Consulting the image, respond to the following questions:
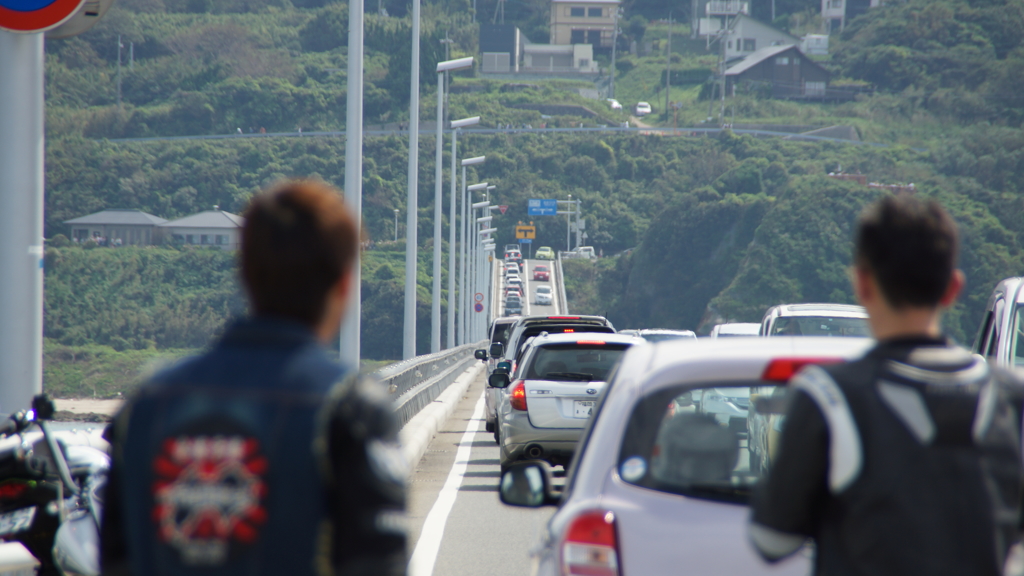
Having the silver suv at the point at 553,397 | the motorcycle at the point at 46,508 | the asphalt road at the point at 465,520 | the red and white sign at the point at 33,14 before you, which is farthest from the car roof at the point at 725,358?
the silver suv at the point at 553,397

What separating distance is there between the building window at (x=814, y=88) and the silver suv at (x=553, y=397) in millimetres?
189023

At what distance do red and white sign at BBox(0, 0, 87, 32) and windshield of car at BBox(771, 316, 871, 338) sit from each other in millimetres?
10352

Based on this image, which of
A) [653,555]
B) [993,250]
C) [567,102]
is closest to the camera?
[653,555]

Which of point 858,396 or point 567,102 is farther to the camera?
point 567,102

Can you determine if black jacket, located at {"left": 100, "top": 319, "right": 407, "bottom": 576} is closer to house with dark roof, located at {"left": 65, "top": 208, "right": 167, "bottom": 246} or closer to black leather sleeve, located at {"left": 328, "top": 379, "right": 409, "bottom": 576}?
black leather sleeve, located at {"left": 328, "top": 379, "right": 409, "bottom": 576}

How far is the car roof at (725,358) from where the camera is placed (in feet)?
12.0

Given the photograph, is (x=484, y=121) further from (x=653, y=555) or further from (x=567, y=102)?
(x=653, y=555)

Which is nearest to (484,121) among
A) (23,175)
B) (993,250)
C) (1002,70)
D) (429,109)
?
(429,109)

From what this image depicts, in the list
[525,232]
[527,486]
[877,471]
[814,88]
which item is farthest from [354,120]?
[814,88]

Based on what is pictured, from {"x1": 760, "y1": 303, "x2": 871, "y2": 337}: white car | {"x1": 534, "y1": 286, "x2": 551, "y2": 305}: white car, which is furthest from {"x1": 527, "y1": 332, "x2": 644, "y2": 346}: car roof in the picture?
{"x1": 534, "y1": 286, "x2": 551, "y2": 305}: white car

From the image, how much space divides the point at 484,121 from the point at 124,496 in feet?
599

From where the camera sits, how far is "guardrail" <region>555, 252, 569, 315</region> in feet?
369

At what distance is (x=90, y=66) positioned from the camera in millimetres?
152375

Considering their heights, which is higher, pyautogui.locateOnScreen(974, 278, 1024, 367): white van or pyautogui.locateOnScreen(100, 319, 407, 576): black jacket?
pyautogui.locateOnScreen(100, 319, 407, 576): black jacket
